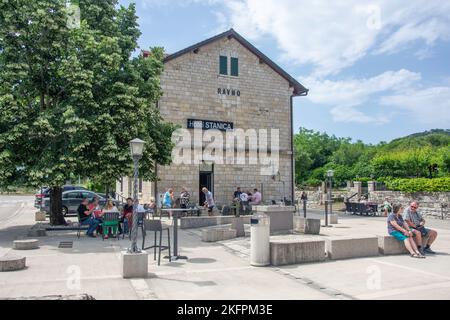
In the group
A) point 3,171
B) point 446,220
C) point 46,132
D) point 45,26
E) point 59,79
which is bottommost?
point 446,220

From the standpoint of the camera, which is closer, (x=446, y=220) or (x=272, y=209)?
(x=272, y=209)

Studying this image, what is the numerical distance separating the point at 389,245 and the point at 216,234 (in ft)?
17.4

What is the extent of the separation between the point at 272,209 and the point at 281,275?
623 cm

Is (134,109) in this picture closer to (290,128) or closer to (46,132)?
(46,132)

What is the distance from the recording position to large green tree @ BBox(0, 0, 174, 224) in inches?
566

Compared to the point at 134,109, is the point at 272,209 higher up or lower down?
lower down

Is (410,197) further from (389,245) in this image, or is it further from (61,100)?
(61,100)

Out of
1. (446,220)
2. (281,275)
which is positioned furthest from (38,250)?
(446,220)

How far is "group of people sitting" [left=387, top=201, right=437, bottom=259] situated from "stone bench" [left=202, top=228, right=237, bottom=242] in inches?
203

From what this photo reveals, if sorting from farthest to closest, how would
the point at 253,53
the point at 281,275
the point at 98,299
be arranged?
the point at 253,53 → the point at 281,275 → the point at 98,299

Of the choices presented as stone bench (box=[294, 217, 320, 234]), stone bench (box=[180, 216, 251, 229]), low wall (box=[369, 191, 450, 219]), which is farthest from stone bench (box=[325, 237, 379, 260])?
low wall (box=[369, 191, 450, 219])

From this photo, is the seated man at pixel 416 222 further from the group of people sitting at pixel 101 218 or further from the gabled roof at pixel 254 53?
the gabled roof at pixel 254 53

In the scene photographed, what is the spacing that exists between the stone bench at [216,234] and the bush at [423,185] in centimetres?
2362
